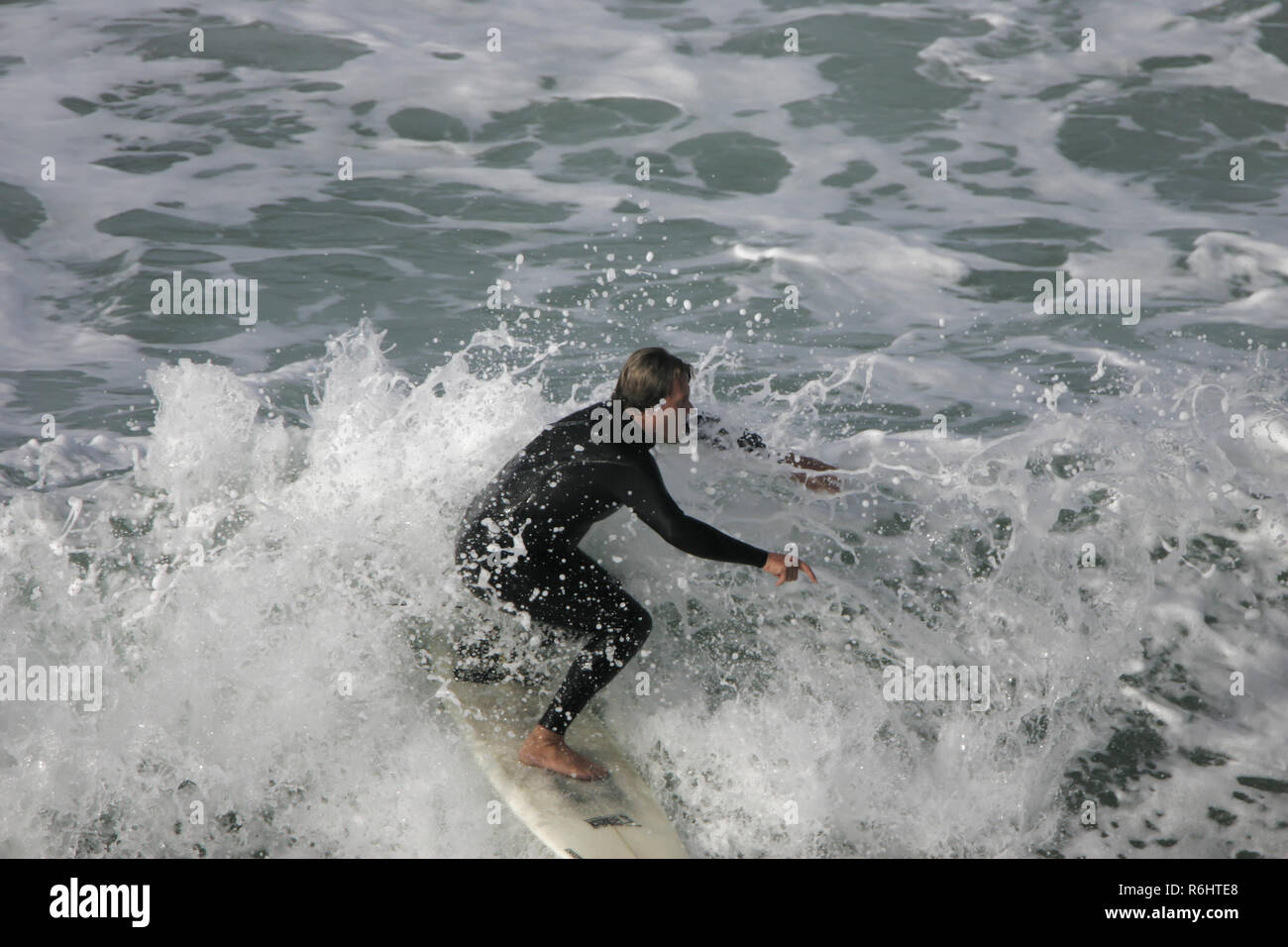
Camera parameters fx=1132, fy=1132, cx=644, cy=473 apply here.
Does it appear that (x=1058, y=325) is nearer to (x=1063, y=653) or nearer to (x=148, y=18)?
(x=1063, y=653)

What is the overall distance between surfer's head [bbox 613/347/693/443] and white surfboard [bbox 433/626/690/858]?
1.42 meters

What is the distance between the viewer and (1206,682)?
204 inches

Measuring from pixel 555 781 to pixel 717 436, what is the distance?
1.59 m

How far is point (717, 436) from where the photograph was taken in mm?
4910

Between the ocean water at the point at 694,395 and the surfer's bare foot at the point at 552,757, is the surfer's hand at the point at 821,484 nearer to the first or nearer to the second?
the ocean water at the point at 694,395

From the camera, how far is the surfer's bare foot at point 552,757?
4531 mm

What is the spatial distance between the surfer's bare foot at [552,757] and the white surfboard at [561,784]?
3cm

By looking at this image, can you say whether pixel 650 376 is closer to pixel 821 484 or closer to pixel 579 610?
pixel 579 610

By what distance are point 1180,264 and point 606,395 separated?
5649mm
